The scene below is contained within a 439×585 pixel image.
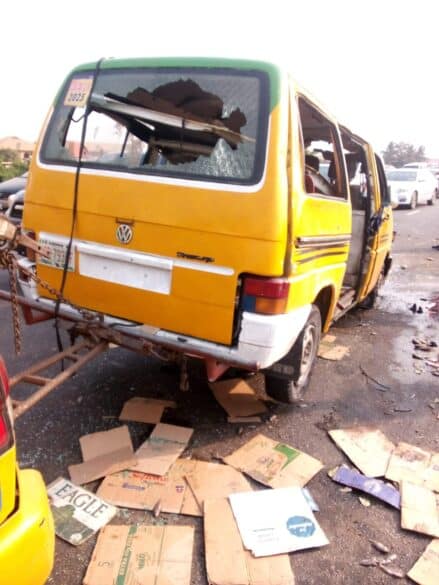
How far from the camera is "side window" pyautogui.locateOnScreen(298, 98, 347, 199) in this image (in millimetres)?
3223

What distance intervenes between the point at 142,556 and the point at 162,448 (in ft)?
2.64

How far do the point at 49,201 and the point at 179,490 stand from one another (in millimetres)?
1894

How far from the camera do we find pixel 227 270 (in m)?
2.61

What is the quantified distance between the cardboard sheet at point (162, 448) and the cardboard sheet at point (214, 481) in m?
0.16

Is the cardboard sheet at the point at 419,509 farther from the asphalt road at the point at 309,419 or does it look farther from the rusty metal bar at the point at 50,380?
the rusty metal bar at the point at 50,380

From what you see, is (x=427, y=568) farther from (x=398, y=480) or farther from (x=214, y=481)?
(x=214, y=481)

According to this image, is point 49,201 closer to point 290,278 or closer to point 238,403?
point 290,278

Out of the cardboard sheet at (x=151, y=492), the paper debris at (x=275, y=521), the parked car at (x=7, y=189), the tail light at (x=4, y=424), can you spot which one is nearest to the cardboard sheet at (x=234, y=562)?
the paper debris at (x=275, y=521)

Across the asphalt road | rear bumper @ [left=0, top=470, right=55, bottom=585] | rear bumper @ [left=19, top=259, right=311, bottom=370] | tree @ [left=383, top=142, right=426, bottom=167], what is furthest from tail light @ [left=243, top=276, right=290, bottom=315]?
tree @ [left=383, top=142, right=426, bottom=167]

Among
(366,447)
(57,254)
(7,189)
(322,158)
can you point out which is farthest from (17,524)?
(7,189)

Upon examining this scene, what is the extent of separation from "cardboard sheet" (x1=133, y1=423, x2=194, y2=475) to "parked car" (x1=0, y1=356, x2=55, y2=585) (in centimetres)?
124

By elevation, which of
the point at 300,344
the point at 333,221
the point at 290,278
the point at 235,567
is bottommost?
the point at 235,567

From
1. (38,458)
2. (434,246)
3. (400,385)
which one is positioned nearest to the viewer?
(38,458)

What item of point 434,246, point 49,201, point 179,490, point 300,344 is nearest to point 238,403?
point 300,344
